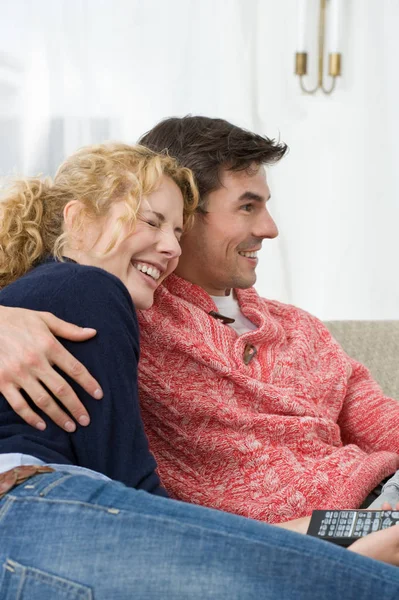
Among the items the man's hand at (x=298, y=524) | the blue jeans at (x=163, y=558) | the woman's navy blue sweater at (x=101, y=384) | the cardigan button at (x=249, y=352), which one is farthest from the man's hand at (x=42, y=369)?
the cardigan button at (x=249, y=352)

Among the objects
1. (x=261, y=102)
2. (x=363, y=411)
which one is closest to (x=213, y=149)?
(x=363, y=411)

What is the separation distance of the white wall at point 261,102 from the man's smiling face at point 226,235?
1412mm

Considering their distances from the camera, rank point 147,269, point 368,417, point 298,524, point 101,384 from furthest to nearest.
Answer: point 368,417
point 147,269
point 298,524
point 101,384

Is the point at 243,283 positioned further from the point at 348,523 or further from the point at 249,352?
the point at 348,523

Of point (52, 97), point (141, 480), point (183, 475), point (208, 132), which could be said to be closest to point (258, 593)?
point (141, 480)

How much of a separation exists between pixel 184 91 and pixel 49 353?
7.04ft

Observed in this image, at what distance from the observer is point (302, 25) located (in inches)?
128

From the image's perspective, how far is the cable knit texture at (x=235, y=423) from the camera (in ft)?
5.42

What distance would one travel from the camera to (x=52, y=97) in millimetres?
3113

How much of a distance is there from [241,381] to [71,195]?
1.54ft

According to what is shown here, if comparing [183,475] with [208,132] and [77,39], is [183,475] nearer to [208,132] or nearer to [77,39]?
[208,132]

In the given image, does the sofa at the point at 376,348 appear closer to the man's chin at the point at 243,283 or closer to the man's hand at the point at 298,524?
the man's chin at the point at 243,283

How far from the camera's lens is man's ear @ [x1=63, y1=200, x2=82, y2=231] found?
1596 millimetres

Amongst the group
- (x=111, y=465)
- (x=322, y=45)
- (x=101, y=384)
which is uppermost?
(x=322, y=45)
